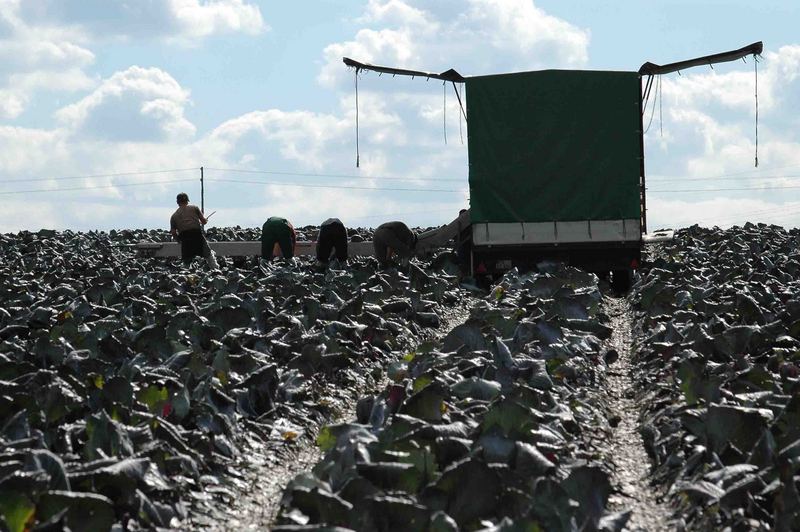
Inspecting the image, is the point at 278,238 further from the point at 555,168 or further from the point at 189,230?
the point at 555,168

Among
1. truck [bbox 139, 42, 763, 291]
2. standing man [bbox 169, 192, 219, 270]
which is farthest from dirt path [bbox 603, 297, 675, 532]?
standing man [bbox 169, 192, 219, 270]

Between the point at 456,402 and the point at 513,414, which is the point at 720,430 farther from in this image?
the point at 456,402

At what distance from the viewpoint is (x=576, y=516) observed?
592 cm

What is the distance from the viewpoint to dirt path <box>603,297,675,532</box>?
23.7ft

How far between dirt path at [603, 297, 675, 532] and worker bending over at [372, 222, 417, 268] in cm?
1035

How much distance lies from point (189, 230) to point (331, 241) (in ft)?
10.5

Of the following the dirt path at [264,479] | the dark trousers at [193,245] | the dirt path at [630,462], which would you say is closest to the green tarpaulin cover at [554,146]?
the dark trousers at [193,245]

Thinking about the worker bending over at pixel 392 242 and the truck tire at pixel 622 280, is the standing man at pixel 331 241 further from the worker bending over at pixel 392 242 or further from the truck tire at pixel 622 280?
the truck tire at pixel 622 280

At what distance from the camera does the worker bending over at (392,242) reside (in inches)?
933

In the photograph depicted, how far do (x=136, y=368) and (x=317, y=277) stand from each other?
428 inches

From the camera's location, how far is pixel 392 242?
939 inches

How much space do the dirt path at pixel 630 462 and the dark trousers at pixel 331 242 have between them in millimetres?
11462

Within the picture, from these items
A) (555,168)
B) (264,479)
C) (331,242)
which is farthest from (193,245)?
(264,479)

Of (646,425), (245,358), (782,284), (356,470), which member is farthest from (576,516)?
(782,284)
